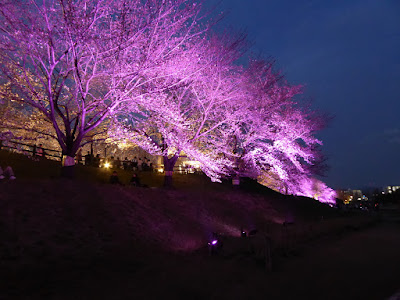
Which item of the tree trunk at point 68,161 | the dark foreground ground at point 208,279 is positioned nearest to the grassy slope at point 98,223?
the dark foreground ground at point 208,279

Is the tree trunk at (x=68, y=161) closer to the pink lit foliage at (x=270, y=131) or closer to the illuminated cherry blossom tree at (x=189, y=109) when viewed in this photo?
the illuminated cherry blossom tree at (x=189, y=109)

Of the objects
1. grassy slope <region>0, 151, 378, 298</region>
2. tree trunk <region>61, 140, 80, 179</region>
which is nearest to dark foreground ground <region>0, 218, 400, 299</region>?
grassy slope <region>0, 151, 378, 298</region>

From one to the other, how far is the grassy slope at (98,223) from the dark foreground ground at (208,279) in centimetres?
60

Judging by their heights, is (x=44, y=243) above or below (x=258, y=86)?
below

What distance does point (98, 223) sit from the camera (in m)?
11.2

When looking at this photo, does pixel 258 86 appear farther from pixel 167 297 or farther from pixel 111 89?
pixel 167 297

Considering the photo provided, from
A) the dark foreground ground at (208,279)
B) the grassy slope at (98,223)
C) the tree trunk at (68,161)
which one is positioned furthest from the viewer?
the tree trunk at (68,161)

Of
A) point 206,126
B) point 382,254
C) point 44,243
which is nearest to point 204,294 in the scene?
point 44,243

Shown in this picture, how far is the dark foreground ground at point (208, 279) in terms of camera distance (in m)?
6.36

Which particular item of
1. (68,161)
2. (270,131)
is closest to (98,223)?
(68,161)

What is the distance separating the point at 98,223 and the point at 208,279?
5.44 metres

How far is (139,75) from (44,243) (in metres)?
9.54

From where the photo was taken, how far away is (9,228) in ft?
28.9

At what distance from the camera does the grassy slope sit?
8.55 metres
